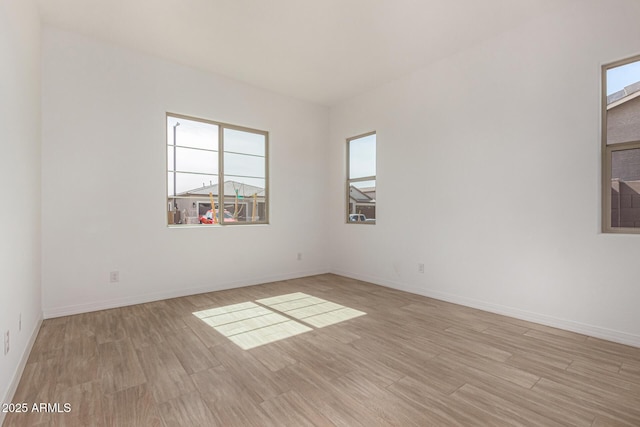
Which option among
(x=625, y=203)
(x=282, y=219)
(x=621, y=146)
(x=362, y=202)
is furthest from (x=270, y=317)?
(x=621, y=146)

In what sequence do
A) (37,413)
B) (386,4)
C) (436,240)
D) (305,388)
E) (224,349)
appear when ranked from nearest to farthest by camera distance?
1. (37,413)
2. (305,388)
3. (224,349)
4. (386,4)
5. (436,240)

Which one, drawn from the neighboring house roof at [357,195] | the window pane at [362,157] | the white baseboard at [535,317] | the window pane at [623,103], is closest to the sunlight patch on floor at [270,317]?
the white baseboard at [535,317]

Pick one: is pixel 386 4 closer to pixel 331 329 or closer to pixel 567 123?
pixel 567 123

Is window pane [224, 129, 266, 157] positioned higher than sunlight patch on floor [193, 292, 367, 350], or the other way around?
window pane [224, 129, 266, 157]

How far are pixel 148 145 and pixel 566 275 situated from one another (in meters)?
4.76

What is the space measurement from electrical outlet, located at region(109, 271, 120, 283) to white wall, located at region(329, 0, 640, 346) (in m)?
3.48

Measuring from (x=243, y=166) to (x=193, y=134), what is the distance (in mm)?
849

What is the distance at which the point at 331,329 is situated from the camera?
300cm

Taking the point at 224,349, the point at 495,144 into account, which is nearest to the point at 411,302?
the point at 495,144

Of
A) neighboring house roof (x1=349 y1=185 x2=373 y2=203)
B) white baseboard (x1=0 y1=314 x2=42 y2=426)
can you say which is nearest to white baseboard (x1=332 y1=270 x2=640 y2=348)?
neighboring house roof (x1=349 y1=185 x2=373 y2=203)

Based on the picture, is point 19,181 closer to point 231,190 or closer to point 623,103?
point 231,190

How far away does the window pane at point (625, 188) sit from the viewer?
2725 mm

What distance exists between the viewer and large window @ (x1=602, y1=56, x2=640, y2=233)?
108 inches

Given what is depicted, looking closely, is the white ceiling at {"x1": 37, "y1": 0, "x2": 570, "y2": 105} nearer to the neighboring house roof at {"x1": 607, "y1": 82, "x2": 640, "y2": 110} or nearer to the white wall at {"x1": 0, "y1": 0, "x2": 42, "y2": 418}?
the white wall at {"x1": 0, "y1": 0, "x2": 42, "y2": 418}
